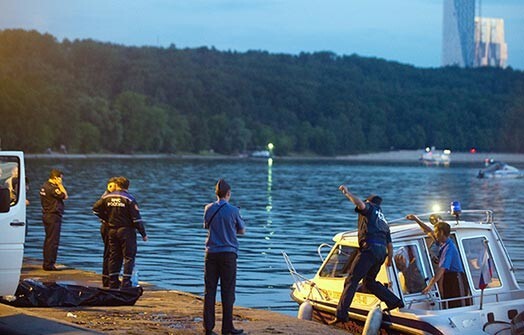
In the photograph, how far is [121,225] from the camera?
19.2m

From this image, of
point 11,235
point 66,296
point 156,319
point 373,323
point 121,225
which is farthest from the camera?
point 121,225

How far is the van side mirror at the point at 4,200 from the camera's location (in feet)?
48.5

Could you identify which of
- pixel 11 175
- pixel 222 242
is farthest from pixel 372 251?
pixel 11 175

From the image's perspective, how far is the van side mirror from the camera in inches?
582

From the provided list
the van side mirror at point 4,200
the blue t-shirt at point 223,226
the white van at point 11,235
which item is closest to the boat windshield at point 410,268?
the blue t-shirt at point 223,226

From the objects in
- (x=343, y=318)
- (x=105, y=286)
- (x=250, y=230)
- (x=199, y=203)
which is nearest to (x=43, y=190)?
(x=105, y=286)

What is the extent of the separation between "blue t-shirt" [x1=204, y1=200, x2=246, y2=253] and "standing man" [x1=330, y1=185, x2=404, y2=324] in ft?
7.99

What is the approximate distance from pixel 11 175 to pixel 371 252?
532 centimetres

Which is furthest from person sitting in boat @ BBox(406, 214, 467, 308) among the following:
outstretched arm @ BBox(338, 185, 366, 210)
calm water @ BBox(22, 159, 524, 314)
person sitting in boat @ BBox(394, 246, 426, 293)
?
calm water @ BBox(22, 159, 524, 314)

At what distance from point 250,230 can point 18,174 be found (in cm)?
3008

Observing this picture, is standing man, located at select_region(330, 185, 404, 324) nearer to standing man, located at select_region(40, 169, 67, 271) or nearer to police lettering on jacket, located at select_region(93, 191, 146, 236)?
police lettering on jacket, located at select_region(93, 191, 146, 236)

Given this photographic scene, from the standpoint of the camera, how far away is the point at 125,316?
16.9 meters

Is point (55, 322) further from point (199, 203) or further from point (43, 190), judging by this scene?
point (199, 203)

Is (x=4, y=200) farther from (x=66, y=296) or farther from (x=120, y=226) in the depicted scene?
(x=120, y=226)
